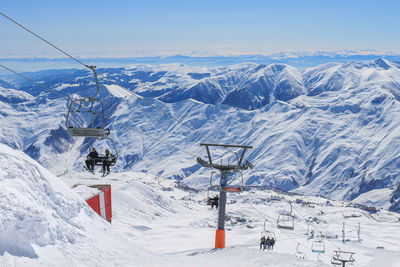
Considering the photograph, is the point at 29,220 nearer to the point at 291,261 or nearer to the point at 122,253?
the point at 122,253

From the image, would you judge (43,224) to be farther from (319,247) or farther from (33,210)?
(319,247)

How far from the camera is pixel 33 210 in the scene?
63.2 feet

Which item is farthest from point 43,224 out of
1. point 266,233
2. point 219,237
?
point 266,233

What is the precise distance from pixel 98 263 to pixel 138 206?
175879 mm

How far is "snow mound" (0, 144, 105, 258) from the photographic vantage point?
17562 millimetres

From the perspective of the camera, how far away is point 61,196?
2366cm

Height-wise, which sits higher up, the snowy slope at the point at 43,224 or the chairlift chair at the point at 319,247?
the snowy slope at the point at 43,224

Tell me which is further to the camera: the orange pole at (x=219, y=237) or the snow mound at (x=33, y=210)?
the orange pole at (x=219, y=237)

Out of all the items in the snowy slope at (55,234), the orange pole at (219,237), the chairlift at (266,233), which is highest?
the snowy slope at (55,234)

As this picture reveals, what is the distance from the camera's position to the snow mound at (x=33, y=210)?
691 inches

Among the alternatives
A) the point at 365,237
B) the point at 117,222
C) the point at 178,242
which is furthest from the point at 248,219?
the point at 178,242

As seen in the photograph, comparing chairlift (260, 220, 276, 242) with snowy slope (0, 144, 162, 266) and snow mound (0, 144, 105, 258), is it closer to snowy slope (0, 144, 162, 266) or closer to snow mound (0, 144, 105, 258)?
snowy slope (0, 144, 162, 266)

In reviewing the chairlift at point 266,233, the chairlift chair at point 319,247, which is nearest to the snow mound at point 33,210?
the chairlift at point 266,233

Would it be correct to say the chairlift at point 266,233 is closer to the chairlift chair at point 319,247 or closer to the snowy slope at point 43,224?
the chairlift chair at point 319,247
